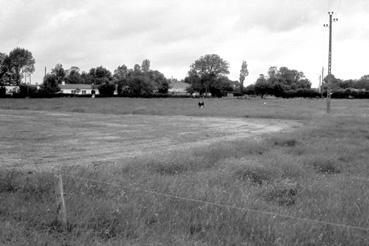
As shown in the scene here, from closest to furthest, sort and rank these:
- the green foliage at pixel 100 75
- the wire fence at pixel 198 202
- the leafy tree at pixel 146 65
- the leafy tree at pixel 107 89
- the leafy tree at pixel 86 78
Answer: the wire fence at pixel 198 202 → the leafy tree at pixel 107 89 → the green foliage at pixel 100 75 → the leafy tree at pixel 146 65 → the leafy tree at pixel 86 78

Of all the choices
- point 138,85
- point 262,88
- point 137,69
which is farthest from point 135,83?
point 262,88

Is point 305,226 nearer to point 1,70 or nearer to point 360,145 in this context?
point 360,145

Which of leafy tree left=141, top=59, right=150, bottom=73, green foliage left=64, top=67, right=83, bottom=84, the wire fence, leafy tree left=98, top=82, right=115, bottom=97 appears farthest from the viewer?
green foliage left=64, top=67, right=83, bottom=84

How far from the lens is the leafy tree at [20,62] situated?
5364 inches

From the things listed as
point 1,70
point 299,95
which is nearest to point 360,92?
point 299,95

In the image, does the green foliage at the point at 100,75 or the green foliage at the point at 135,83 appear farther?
the green foliage at the point at 100,75

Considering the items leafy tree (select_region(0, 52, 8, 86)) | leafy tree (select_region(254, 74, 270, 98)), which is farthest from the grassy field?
leafy tree (select_region(254, 74, 270, 98))

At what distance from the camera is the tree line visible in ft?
401

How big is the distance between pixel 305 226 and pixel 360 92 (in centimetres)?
11369

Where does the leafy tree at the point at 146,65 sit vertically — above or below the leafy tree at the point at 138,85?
above

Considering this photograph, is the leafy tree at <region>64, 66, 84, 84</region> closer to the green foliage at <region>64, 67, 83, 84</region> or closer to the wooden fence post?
the green foliage at <region>64, 67, 83, 84</region>

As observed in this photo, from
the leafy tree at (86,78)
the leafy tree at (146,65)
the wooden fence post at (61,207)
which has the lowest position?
the wooden fence post at (61,207)

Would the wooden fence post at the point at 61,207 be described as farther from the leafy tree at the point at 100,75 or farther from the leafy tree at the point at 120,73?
the leafy tree at the point at 100,75

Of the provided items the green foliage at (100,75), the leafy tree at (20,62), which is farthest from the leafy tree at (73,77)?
the leafy tree at (20,62)
